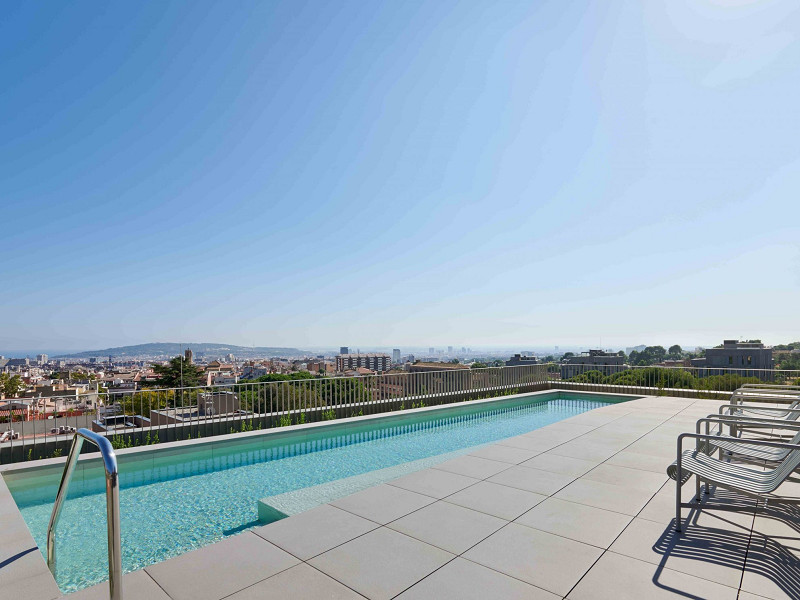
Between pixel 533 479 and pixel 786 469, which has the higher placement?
pixel 786 469

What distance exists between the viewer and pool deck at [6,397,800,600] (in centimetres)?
227

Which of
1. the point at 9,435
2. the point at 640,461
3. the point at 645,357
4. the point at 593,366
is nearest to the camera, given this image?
the point at 640,461

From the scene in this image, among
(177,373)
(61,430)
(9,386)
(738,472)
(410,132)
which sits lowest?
(9,386)

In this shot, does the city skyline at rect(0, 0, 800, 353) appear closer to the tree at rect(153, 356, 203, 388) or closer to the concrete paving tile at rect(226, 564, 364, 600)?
the concrete paving tile at rect(226, 564, 364, 600)

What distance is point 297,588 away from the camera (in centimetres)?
227

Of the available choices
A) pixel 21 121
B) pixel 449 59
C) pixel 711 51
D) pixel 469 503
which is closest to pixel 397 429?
pixel 469 503

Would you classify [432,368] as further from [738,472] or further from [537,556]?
[537,556]

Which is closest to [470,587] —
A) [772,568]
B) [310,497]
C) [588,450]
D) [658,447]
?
[772,568]

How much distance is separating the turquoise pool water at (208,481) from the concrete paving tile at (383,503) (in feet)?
2.05

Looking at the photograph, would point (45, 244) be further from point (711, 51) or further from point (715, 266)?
point (715, 266)

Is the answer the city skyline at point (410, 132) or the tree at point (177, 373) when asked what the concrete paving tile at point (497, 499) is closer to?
the city skyline at point (410, 132)

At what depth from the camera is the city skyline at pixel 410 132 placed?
10.7 metres

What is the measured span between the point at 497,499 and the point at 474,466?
994mm

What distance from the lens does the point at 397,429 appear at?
330 inches
